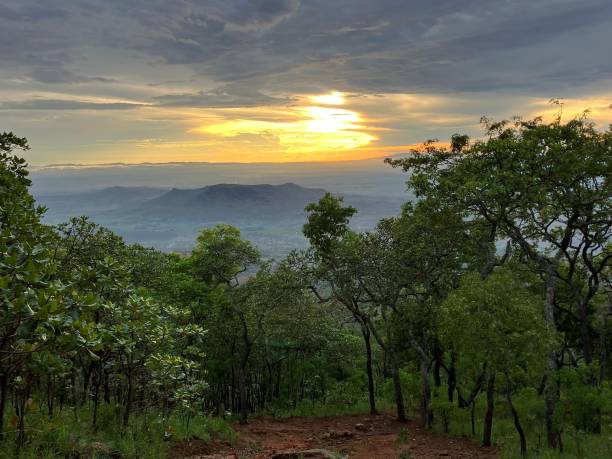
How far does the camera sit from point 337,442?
20.0m

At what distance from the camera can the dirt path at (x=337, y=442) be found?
588 inches

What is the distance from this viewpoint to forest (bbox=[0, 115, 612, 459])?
9867mm

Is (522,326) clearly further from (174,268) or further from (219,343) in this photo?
(174,268)

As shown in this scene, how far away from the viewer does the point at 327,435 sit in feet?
68.9

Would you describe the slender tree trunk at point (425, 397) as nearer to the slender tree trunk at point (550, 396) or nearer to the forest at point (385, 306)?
the forest at point (385, 306)

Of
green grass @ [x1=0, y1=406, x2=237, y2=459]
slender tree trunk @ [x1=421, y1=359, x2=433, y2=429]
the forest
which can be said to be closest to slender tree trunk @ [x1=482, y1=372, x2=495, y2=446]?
the forest

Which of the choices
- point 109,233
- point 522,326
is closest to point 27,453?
point 109,233

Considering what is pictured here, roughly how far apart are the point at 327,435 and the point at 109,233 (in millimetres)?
14023

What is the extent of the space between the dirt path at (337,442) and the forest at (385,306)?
877mm

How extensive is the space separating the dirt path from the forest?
0.88 m

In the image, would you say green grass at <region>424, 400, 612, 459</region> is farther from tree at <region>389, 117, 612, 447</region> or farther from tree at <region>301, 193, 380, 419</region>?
tree at <region>301, 193, 380, 419</region>

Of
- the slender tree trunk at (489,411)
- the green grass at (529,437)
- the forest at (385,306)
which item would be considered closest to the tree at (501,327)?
the forest at (385,306)

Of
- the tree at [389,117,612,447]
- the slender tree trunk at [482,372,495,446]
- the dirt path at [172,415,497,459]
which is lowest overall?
the dirt path at [172,415,497,459]

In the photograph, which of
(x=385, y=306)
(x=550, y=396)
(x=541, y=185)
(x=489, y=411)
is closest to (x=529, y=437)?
(x=550, y=396)
